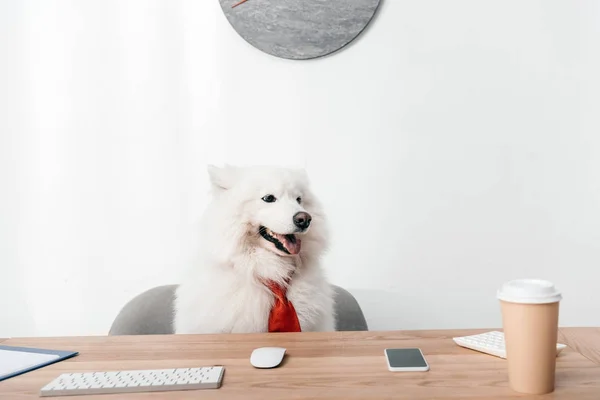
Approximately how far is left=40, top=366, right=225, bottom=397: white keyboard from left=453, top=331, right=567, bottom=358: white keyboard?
52 centimetres

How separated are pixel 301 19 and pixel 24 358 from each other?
6.12ft

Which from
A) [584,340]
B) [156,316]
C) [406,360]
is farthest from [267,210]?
[584,340]

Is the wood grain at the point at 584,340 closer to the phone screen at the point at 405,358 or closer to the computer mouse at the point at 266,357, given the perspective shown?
the phone screen at the point at 405,358

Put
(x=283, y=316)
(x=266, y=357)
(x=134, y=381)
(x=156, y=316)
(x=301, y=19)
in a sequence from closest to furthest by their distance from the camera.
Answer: (x=134, y=381)
(x=266, y=357)
(x=283, y=316)
(x=156, y=316)
(x=301, y=19)

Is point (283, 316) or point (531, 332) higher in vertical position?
point (531, 332)

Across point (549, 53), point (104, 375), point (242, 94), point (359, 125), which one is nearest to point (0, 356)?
point (104, 375)

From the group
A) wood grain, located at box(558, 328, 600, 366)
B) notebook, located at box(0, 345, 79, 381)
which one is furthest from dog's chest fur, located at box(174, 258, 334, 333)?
wood grain, located at box(558, 328, 600, 366)

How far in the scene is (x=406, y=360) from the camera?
0.87 m

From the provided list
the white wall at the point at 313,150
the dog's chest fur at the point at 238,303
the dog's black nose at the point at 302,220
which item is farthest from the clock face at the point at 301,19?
the dog's chest fur at the point at 238,303

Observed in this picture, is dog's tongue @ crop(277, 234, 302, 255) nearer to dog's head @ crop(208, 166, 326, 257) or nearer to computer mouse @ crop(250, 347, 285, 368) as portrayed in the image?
dog's head @ crop(208, 166, 326, 257)

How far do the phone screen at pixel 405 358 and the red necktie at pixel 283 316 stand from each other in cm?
53

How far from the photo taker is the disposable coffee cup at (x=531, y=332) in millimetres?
684

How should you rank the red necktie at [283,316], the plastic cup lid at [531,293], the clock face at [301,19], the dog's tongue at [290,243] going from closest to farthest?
1. the plastic cup lid at [531,293]
2. the red necktie at [283,316]
3. the dog's tongue at [290,243]
4. the clock face at [301,19]

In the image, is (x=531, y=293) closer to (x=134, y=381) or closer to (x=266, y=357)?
(x=266, y=357)
